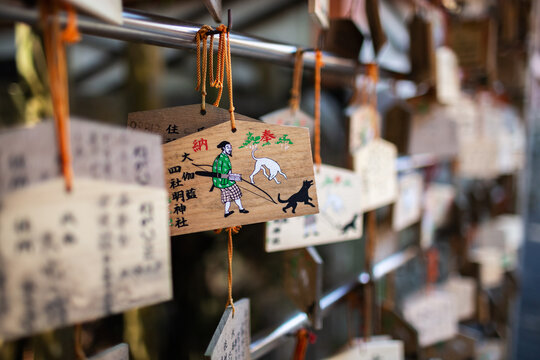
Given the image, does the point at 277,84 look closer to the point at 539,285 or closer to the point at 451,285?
the point at 451,285

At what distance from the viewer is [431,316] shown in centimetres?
124

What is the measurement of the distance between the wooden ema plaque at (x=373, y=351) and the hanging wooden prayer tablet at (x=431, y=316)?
14.1 inches

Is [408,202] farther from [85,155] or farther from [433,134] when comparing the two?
[85,155]

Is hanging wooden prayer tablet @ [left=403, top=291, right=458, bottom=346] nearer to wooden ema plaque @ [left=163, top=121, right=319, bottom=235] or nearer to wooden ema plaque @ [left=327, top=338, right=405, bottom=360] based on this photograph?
wooden ema plaque @ [left=327, top=338, right=405, bottom=360]

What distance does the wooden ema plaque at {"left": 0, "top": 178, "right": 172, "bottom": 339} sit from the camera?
12.6 inches

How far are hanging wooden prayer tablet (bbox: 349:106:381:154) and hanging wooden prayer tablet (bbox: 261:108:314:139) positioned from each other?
0.44 feet

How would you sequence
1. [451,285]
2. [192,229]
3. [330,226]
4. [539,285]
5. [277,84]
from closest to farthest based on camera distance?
1. [192,229]
2. [330,226]
3. [277,84]
4. [451,285]
5. [539,285]

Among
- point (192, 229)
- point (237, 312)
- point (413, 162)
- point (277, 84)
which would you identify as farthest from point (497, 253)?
point (192, 229)

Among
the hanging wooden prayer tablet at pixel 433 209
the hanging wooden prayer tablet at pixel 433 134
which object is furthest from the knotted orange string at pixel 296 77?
the hanging wooden prayer tablet at pixel 433 209

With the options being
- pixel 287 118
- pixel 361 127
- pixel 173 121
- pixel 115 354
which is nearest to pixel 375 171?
pixel 361 127

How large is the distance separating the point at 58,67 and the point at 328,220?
50 cm

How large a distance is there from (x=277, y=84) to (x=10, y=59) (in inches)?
29.6

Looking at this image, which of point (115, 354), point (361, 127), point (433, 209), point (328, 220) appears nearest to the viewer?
point (115, 354)

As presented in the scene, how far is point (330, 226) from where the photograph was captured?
70 cm
